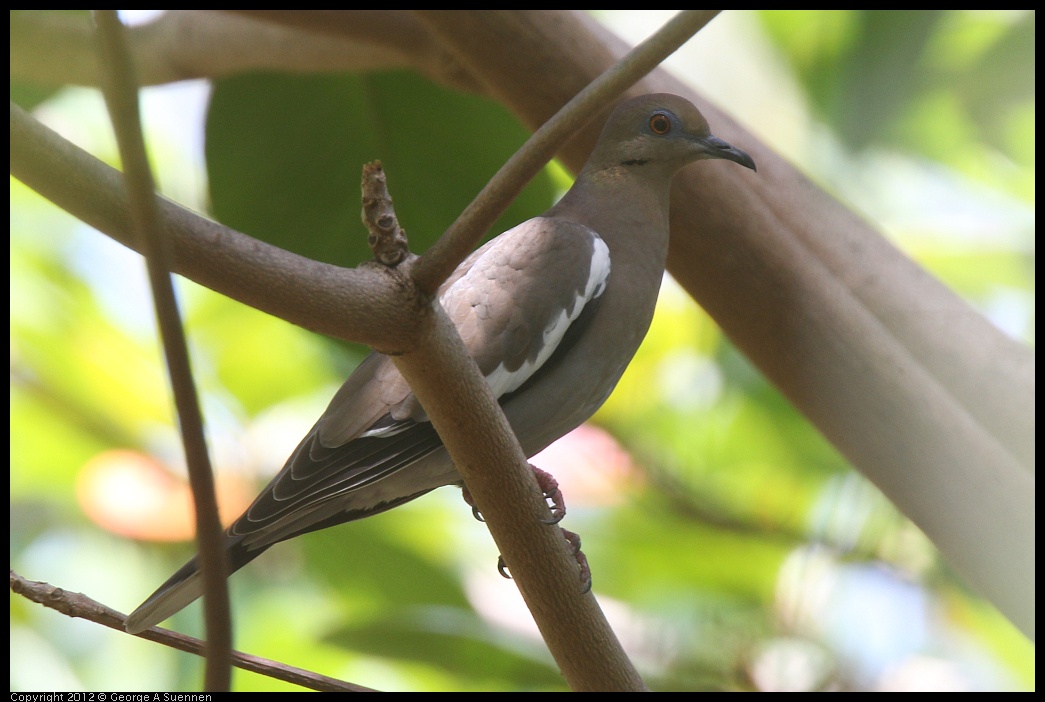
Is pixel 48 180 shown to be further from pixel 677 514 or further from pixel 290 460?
pixel 677 514

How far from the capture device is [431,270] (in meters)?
1.06

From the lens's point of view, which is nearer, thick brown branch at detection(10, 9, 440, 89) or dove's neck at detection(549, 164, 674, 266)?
dove's neck at detection(549, 164, 674, 266)

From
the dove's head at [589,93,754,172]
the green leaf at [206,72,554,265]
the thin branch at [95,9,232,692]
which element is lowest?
the thin branch at [95,9,232,692]

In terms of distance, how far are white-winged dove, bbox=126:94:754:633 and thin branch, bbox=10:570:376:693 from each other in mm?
186

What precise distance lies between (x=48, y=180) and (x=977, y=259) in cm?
328

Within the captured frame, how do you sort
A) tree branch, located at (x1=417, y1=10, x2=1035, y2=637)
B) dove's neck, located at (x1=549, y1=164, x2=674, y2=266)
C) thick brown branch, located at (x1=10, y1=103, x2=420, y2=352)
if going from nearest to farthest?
thick brown branch, located at (x1=10, y1=103, x2=420, y2=352)
tree branch, located at (x1=417, y1=10, x2=1035, y2=637)
dove's neck, located at (x1=549, y1=164, x2=674, y2=266)

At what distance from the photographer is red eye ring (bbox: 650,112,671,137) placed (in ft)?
6.24

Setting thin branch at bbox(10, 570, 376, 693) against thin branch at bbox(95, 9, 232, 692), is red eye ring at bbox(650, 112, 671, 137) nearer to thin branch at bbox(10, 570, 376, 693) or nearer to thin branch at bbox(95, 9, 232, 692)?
thin branch at bbox(10, 570, 376, 693)

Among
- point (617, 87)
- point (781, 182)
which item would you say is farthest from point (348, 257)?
point (617, 87)

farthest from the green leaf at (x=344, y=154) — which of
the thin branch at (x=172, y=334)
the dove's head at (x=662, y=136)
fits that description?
the thin branch at (x=172, y=334)

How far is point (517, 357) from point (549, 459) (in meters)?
1.27

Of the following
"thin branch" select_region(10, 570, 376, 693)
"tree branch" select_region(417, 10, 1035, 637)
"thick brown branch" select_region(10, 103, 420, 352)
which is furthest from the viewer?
"tree branch" select_region(417, 10, 1035, 637)

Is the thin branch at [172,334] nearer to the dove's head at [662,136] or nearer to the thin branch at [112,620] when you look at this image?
the thin branch at [112,620]

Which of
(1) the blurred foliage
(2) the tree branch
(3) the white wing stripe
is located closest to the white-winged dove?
(3) the white wing stripe
